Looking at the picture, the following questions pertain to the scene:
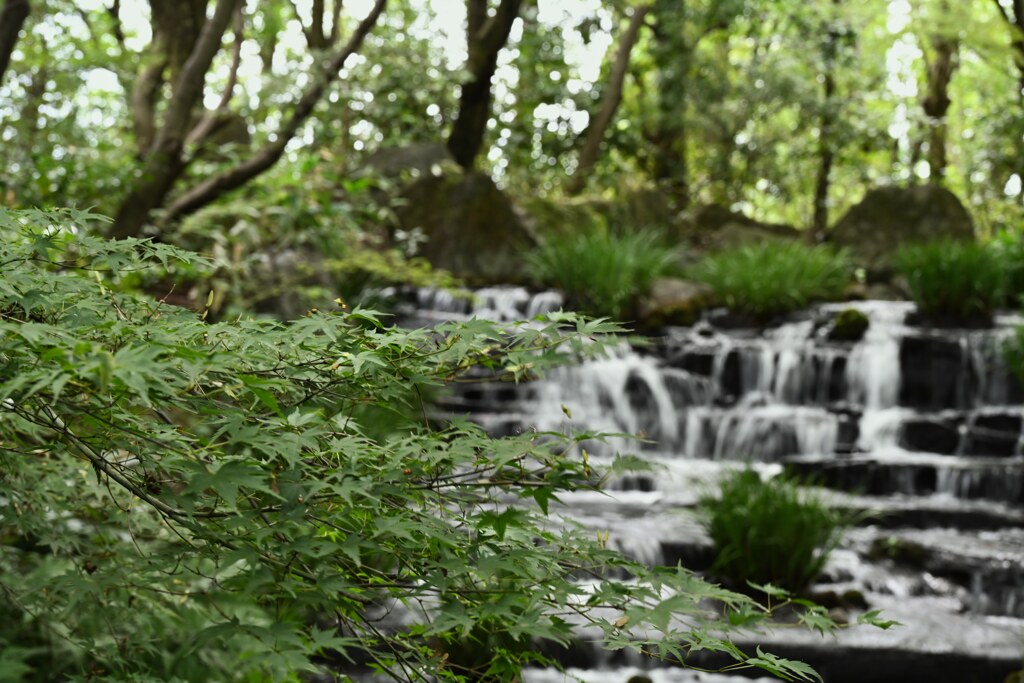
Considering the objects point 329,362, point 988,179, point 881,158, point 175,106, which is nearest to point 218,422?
point 329,362

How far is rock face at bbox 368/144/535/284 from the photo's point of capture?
33.9ft

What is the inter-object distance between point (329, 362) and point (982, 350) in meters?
7.28

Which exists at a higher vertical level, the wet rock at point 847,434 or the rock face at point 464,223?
the rock face at point 464,223

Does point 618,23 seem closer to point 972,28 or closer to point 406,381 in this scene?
point 972,28

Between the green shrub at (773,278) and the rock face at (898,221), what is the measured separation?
1833 mm

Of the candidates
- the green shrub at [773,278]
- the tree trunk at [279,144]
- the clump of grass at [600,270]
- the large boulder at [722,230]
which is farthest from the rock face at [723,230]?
the tree trunk at [279,144]

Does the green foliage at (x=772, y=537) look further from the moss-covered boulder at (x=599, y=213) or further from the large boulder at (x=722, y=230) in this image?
the large boulder at (x=722, y=230)

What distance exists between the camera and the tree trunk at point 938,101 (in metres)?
14.4

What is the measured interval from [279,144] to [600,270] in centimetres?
380

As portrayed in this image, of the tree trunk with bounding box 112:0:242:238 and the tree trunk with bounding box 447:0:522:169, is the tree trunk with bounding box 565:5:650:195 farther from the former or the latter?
the tree trunk with bounding box 112:0:242:238

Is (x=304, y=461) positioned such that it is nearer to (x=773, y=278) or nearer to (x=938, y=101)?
(x=773, y=278)

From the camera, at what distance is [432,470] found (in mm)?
1528

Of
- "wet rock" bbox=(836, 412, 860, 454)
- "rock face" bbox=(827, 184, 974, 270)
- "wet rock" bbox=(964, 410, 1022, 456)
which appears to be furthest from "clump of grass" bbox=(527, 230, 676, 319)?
"rock face" bbox=(827, 184, 974, 270)

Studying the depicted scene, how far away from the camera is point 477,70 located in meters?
11.0
